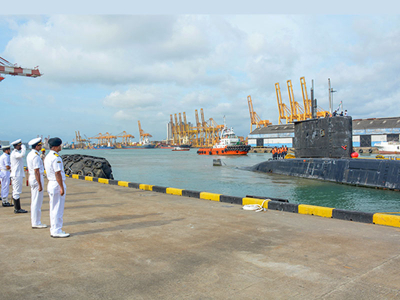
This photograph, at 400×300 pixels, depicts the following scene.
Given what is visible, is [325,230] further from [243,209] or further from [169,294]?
[169,294]

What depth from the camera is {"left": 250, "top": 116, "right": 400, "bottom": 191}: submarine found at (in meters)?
15.7

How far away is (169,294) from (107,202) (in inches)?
243

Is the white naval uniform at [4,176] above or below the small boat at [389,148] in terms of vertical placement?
above

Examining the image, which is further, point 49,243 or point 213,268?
point 49,243

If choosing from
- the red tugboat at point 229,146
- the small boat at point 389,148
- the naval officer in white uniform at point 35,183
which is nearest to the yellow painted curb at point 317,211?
the naval officer in white uniform at point 35,183

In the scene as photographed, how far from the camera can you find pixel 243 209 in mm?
7711

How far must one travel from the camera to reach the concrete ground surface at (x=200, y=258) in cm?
319

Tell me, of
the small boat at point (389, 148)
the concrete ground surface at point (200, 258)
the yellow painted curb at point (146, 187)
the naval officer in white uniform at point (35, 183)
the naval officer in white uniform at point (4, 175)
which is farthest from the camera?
the small boat at point (389, 148)

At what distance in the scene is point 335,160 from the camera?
61.0 ft

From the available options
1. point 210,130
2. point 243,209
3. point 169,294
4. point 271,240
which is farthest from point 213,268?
point 210,130

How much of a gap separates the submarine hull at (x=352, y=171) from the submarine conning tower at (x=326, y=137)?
45 centimetres

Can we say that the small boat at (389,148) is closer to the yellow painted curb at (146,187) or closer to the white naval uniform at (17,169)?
the yellow painted curb at (146,187)

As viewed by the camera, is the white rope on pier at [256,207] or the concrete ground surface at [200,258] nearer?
the concrete ground surface at [200,258]

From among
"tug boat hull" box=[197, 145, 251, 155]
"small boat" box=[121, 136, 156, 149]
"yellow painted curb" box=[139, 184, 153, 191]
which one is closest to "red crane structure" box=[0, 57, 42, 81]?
"yellow painted curb" box=[139, 184, 153, 191]
